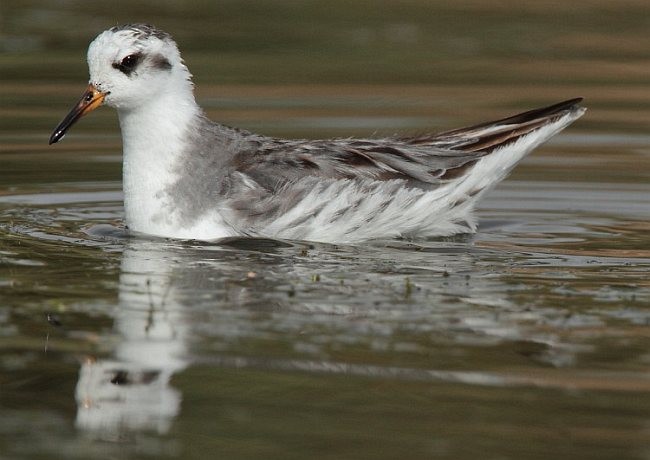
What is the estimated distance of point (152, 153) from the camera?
30.0ft

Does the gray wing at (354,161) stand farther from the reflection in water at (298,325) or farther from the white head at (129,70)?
the white head at (129,70)

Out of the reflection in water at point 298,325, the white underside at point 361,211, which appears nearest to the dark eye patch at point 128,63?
the white underside at point 361,211

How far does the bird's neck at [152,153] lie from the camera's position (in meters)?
9.02

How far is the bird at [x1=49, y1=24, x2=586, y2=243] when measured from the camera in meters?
8.93

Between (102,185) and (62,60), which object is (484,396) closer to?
(102,185)

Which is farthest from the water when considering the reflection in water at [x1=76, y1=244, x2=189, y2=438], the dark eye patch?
the dark eye patch

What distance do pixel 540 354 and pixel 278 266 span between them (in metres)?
2.14

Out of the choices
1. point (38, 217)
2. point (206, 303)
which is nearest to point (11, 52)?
point (38, 217)

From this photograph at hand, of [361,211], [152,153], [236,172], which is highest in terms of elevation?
[152,153]

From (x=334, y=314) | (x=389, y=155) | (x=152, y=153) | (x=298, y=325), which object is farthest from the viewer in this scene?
(x=389, y=155)

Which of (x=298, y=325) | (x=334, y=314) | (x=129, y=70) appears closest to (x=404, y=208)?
(x=129, y=70)

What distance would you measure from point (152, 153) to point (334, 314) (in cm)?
242

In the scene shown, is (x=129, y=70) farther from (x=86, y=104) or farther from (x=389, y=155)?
(x=389, y=155)

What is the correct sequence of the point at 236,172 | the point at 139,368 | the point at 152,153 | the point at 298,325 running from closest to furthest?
the point at 139,368
the point at 298,325
the point at 236,172
the point at 152,153
